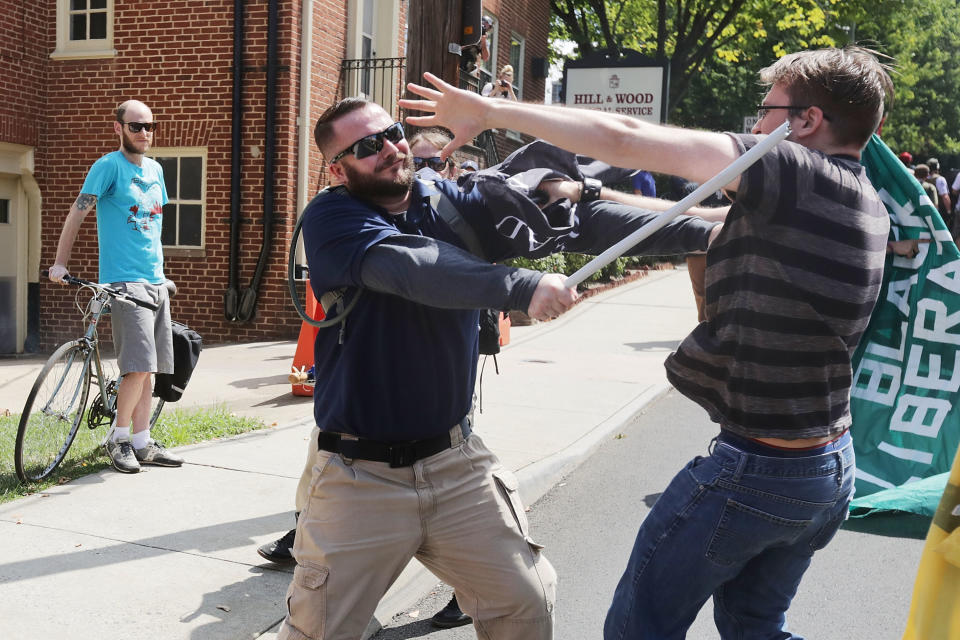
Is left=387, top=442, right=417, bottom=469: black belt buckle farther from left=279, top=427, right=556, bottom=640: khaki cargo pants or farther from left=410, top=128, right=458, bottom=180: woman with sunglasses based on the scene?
left=410, top=128, right=458, bottom=180: woman with sunglasses

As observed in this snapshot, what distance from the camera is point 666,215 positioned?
2.04 m

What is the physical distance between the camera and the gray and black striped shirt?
6.93ft

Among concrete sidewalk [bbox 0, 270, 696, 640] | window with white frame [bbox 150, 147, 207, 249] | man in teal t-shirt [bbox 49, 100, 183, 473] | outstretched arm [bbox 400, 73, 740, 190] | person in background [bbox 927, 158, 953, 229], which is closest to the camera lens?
outstretched arm [bbox 400, 73, 740, 190]

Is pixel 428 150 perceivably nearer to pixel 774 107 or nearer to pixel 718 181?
pixel 774 107

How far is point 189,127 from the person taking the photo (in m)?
12.6

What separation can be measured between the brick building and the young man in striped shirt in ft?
34.0

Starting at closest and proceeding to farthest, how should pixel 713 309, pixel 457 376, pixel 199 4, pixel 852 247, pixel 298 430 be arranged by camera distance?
pixel 852 247 → pixel 713 309 → pixel 457 376 → pixel 298 430 → pixel 199 4

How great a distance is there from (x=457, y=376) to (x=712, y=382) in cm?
72

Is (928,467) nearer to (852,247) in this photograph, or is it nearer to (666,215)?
(852,247)

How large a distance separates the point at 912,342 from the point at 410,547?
10.9 ft

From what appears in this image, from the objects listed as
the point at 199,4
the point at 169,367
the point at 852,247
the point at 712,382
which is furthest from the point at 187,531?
the point at 199,4

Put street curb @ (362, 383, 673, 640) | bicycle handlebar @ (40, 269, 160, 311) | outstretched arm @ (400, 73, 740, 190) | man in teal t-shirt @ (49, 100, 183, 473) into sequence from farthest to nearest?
man in teal t-shirt @ (49, 100, 183, 473) < bicycle handlebar @ (40, 269, 160, 311) < street curb @ (362, 383, 673, 640) < outstretched arm @ (400, 73, 740, 190)

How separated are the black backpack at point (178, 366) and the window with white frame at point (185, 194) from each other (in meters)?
6.70

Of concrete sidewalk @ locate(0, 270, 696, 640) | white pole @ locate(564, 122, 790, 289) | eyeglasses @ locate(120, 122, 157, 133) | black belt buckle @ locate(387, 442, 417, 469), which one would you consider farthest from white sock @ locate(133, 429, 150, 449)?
white pole @ locate(564, 122, 790, 289)
